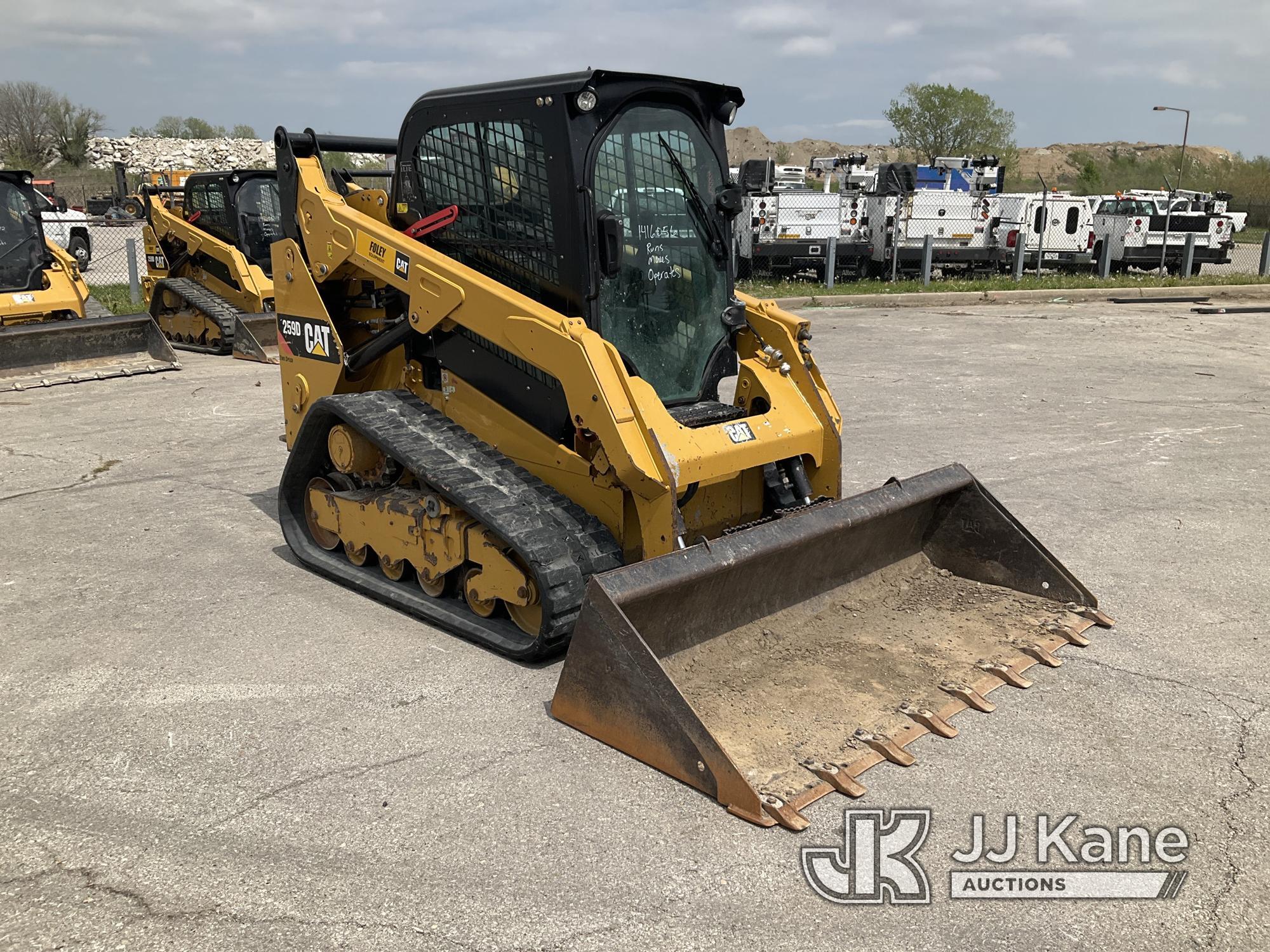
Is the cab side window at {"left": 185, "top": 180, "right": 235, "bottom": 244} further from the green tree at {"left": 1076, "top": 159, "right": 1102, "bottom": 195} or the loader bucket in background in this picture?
the green tree at {"left": 1076, "top": 159, "right": 1102, "bottom": 195}

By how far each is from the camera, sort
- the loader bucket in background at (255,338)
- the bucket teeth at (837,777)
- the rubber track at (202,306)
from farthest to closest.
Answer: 1. the rubber track at (202,306)
2. the loader bucket in background at (255,338)
3. the bucket teeth at (837,777)

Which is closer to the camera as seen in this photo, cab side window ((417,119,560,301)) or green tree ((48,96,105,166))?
cab side window ((417,119,560,301))

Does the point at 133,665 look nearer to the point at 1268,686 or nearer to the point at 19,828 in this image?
the point at 19,828

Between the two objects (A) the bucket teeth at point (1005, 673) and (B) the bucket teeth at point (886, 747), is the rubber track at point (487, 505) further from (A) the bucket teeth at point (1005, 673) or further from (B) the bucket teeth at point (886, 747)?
(A) the bucket teeth at point (1005, 673)

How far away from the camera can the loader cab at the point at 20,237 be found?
1262cm

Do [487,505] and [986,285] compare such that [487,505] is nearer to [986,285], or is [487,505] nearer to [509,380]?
[509,380]

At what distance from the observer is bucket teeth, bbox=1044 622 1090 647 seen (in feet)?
15.6

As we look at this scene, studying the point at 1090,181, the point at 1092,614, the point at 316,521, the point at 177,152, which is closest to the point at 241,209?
the point at 316,521

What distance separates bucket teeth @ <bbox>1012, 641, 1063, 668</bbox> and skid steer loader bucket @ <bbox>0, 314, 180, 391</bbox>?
10.7m

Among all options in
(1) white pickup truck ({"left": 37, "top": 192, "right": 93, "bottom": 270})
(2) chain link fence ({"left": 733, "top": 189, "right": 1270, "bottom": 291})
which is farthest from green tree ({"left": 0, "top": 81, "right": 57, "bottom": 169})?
(2) chain link fence ({"left": 733, "top": 189, "right": 1270, "bottom": 291})

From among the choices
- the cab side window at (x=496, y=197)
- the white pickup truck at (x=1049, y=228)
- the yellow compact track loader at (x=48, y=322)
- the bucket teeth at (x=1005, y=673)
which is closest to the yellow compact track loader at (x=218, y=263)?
the yellow compact track loader at (x=48, y=322)

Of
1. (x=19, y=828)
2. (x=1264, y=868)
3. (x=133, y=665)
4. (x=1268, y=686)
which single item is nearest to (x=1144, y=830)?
(x=1264, y=868)

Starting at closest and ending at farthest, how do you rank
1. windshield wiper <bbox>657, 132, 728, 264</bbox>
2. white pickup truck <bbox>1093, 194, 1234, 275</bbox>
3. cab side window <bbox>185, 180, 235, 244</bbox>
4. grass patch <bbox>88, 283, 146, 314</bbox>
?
windshield wiper <bbox>657, 132, 728, 264</bbox>
cab side window <bbox>185, 180, 235, 244</bbox>
grass patch <bbox>88, 283, 146, 314</bbox>
white pickup truck <bbox>1093, 194, 1234, 275</bbox>

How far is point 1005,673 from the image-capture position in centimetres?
439
